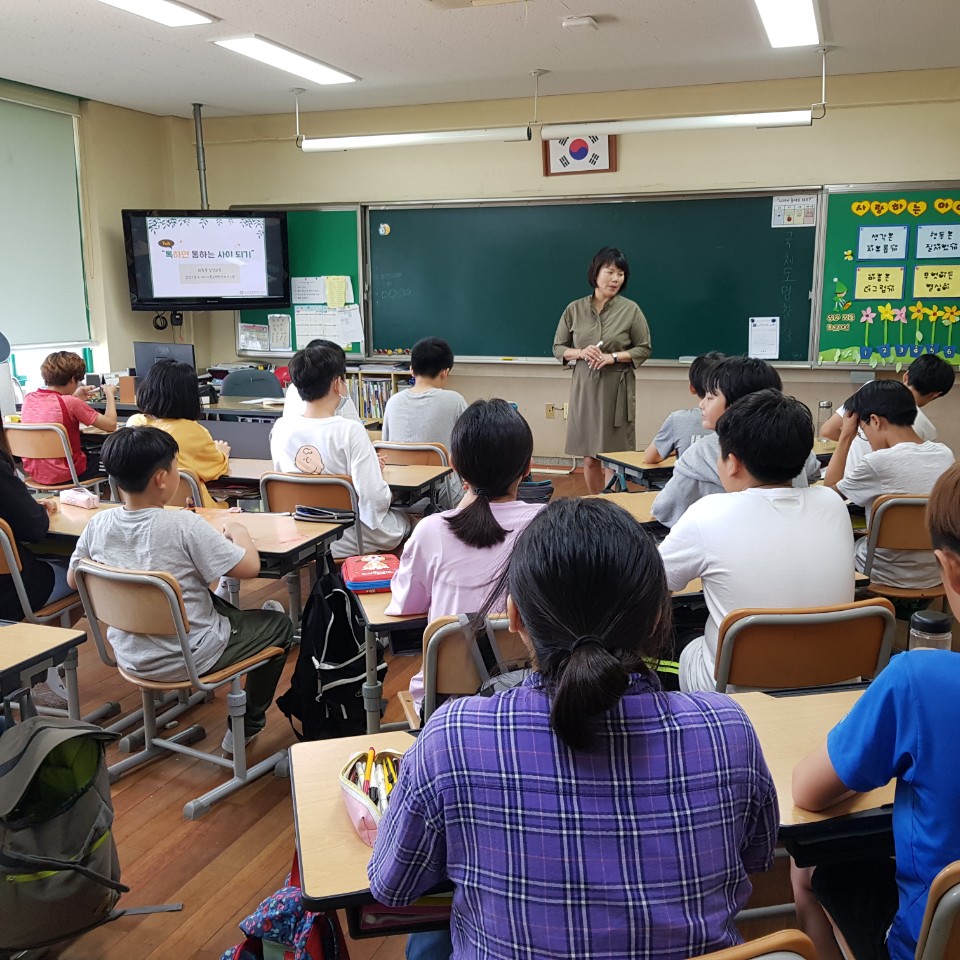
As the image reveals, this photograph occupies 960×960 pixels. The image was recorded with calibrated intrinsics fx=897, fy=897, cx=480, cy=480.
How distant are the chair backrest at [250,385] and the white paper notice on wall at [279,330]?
1293 mm

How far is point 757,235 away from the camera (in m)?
6.34

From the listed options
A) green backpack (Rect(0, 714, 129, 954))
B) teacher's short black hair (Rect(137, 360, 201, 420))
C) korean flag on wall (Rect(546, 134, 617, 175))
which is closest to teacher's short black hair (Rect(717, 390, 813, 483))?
green backpack (Rect(0, 714, 129, 954))

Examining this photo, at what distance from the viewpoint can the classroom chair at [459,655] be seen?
1.85 metres

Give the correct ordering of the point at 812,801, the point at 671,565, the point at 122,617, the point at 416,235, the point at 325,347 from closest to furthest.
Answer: the point at 812,801, the point at 671,565, the point at 122,617, the point at 325,347, the point at 416,235

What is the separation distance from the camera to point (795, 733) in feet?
5.14

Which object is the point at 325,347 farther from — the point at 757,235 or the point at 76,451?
the point at 757,235

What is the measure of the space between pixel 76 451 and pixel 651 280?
4122 millimetres

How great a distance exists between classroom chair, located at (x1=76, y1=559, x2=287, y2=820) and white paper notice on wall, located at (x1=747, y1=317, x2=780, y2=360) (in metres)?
4.81

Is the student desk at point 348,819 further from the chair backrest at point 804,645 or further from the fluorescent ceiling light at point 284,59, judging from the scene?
the fluorescent ceiling light at point 284,59

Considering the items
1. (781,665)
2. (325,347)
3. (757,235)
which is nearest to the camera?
(781,665)

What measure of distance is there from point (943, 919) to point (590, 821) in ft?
1.53

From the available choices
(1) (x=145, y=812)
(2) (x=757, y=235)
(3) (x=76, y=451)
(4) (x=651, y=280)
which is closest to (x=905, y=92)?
(2) (x=757, y=235)

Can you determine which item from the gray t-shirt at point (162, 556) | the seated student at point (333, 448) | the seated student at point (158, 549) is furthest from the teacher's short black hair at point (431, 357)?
the gray t-shirt at point (162, 556)

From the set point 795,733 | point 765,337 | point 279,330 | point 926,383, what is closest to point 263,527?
point 795,733
